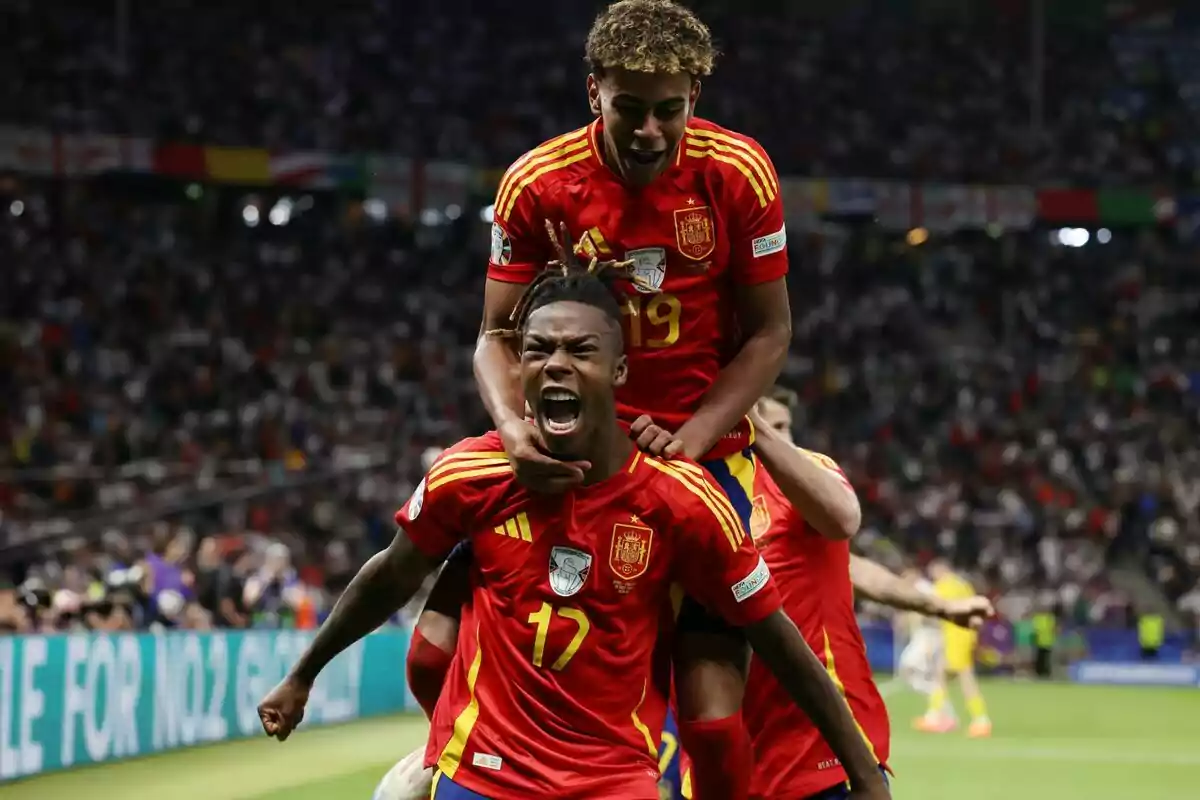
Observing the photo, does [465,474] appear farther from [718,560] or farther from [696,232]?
[696,232]

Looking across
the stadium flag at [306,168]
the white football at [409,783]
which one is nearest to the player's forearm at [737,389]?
the white football at [409,783]

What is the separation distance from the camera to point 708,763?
5.02 m

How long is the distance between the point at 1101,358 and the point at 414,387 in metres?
13.1

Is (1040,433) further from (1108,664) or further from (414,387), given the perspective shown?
(414,387)

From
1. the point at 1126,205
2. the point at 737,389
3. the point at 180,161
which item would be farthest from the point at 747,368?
the point at 1126,205

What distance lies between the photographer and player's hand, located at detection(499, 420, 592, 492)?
462 cm

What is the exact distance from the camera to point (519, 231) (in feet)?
17.3

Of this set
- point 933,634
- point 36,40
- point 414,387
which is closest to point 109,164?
point 36,40

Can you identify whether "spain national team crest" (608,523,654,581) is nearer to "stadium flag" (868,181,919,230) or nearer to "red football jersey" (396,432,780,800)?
"red football jersey" (396,432,780,800)

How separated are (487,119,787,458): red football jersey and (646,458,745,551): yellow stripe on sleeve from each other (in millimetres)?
407

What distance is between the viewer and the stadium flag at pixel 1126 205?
1468 inches

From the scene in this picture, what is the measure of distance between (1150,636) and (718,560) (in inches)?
997

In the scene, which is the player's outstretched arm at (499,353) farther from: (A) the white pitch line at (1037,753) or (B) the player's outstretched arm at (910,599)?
(A) the white pitch line at (1037,753)

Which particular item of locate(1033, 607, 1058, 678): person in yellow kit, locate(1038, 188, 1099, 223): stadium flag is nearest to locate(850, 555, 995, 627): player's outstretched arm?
locate(1033, 607, 1058, 678): person in yellow kit
